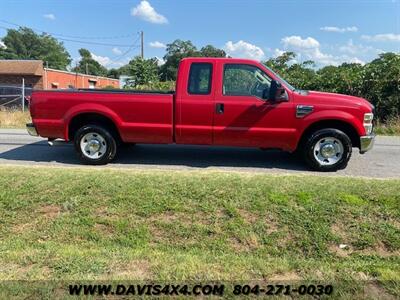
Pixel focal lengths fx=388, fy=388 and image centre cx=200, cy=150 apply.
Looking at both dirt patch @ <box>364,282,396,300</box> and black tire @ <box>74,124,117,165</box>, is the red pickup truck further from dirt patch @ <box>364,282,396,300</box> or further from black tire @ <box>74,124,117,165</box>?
dirt patch @ <box>364,282,396,300</box>

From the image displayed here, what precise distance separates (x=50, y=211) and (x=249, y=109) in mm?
3592

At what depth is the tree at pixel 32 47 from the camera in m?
88.8

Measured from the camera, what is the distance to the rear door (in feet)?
22.2

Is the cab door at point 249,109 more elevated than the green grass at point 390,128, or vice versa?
the cab door at point 249,109

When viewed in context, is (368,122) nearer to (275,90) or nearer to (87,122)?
(275,90)

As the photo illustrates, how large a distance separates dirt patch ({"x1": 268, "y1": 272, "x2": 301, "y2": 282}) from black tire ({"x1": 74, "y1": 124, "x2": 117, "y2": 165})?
4334 millimetres

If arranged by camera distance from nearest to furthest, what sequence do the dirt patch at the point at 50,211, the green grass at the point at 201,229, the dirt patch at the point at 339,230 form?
1. the green grass at the point at 201,229
2. the dirt patch at the point at 339,230
3. the dirt patch at the point at 50,211

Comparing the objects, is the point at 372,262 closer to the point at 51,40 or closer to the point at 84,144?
the point at 84,144

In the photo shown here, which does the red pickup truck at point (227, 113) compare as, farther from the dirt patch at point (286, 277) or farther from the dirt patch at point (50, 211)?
the dirt patch at point (286, 277)

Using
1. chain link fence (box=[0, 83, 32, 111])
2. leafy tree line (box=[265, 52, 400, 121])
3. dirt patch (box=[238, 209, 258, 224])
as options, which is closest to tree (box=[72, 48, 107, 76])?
chain link fence (box=[0, 83, 32, 111])

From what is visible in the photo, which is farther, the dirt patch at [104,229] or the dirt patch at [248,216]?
the dirt patch at [248,216]

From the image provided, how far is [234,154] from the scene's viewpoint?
27.2 feet

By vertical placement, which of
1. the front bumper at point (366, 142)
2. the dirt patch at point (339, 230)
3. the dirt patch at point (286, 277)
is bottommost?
the dirt patch at point (286, 277)

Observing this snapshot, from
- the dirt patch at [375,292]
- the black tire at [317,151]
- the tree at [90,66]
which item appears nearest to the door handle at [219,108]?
the black tire at [317,151]
